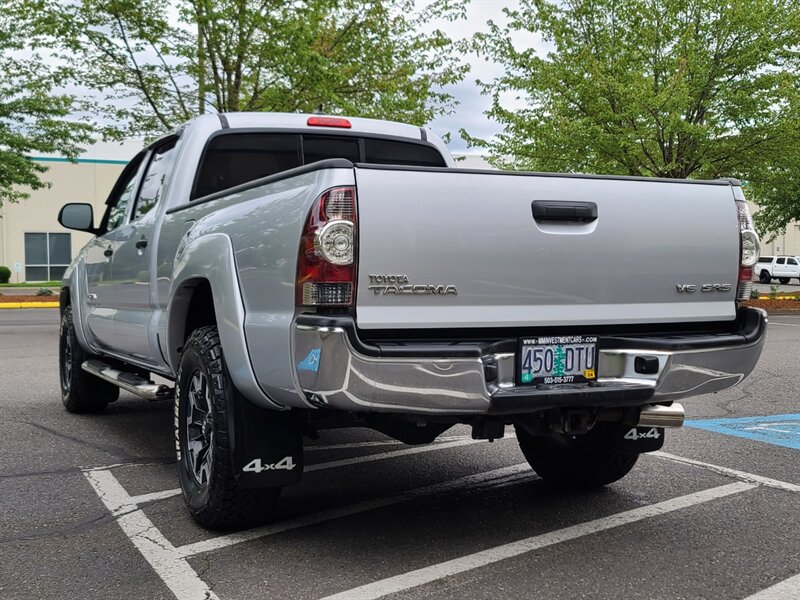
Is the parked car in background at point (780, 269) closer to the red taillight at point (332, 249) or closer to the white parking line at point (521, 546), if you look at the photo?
the white parking line at point (521, 546)

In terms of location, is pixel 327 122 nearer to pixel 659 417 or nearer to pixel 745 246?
pixel 745 246

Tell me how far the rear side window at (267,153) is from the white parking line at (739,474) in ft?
8.79

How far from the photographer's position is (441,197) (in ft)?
11.2

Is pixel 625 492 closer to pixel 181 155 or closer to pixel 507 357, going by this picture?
pixel 507 357

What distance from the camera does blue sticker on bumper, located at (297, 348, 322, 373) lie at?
327cm

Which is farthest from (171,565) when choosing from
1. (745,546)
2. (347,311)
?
(745,546)

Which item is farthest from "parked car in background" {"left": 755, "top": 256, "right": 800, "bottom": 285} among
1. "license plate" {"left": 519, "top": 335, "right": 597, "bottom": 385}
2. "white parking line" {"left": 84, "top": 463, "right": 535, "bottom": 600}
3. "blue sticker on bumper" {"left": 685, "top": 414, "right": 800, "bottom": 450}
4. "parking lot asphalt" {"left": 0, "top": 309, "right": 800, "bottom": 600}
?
"license plate" {"left": 519, "top": 335, "right": 597, "bottom": 385}

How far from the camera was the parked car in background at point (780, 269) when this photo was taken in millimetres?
47438

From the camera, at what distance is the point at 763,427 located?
6.85 m

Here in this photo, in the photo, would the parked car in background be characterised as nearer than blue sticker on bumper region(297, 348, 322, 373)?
No

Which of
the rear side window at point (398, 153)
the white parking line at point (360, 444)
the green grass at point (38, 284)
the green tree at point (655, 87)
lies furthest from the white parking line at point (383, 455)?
the green grass at point (38, 284)

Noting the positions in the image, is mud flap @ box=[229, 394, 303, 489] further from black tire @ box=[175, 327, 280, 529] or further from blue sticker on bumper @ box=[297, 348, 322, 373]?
blue sticker on bumper @ box=[297, 348, 322, 373]

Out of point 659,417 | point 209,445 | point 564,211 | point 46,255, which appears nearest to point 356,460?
point 209,445

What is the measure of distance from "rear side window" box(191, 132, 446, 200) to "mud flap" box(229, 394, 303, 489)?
1.90 meters
